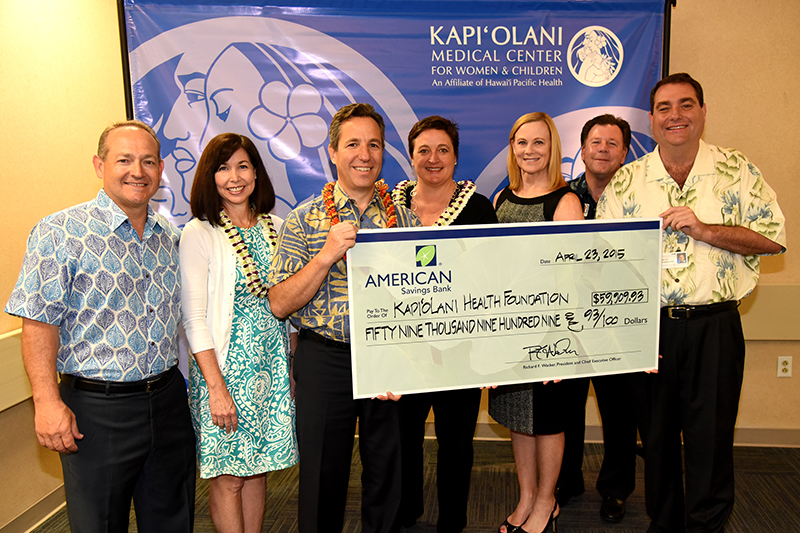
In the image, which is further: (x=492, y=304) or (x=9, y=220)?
(x=9, y=220)

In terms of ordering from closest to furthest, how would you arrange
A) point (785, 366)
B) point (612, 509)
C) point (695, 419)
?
point (695, 419), point (612, 509), point (785, 366)

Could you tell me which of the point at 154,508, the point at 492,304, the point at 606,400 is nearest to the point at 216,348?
the point at 154,508

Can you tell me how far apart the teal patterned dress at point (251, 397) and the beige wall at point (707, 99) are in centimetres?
152

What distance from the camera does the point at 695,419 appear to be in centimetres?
230

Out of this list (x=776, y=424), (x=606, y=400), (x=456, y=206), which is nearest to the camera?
(x=456, y=206)

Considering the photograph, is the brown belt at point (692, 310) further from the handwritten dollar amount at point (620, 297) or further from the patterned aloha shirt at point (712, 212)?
the handwritten dollar amount at point (620, 297)

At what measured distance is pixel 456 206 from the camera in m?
2.27

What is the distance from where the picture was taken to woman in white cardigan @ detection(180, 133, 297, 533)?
199 cm

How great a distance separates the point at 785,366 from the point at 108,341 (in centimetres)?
418

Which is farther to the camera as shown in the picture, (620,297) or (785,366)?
(785,366)

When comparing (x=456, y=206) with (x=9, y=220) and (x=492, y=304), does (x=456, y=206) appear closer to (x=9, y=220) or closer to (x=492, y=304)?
Answer: (x=492, y=304)

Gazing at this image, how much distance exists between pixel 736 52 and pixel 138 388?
13.2 ft

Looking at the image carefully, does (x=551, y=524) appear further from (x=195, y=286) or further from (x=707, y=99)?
(x=707, y=99)

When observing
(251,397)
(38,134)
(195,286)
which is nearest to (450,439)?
(251,397)
